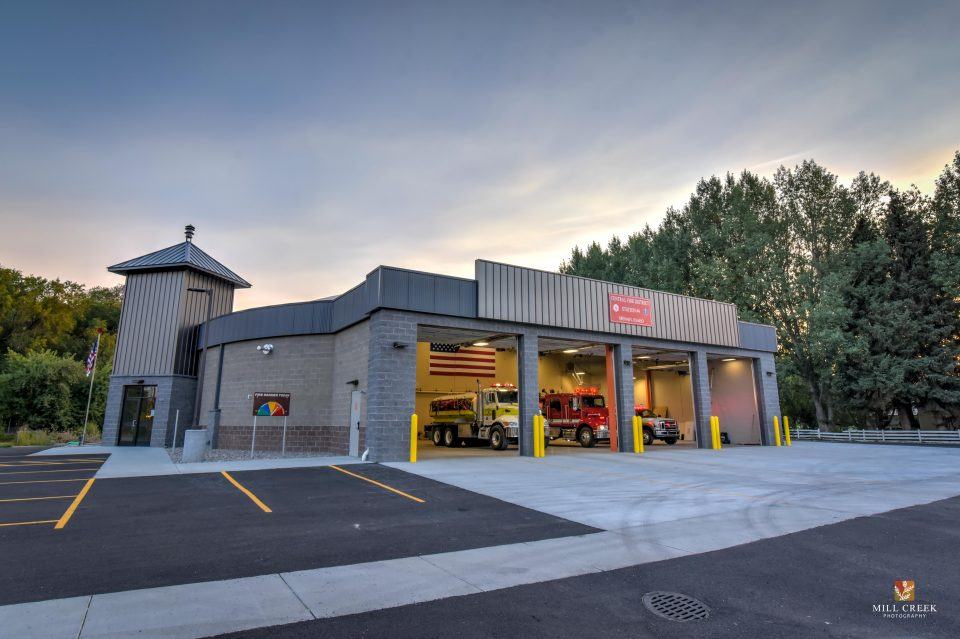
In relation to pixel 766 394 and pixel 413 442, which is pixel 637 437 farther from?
pixel 766 394

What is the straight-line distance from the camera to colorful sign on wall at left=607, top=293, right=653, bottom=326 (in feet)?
67.1

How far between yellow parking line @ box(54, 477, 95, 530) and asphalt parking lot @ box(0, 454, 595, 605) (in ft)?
0.25

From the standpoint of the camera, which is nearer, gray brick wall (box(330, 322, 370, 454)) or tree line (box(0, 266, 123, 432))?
gray brick wall (box(330, 322, 370, 454))

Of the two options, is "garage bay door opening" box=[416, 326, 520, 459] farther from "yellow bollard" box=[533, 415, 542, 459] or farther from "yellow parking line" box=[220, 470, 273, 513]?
"yellow parking line" box=[220, 470, 273, 513]

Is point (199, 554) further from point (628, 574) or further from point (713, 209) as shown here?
point (713, 209)

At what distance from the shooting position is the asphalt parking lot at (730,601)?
11.2 feet

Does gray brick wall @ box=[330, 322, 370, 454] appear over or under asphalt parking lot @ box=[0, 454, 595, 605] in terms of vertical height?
over

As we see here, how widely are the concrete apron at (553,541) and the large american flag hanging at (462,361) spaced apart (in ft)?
48.7

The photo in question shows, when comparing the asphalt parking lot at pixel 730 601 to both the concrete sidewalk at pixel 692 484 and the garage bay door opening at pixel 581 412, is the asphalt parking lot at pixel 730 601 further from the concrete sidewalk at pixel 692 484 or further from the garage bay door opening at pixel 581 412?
the garage bay door opening at pixel 581 412

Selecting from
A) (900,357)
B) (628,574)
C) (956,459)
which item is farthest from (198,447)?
(900,357)

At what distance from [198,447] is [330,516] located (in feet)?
31.9

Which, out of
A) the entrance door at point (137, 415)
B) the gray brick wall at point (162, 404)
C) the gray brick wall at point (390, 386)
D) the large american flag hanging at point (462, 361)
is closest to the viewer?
the gray brick wall at point (390, 386)

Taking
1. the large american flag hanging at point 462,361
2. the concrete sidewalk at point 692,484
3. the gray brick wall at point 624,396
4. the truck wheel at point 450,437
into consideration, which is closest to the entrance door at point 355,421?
the concrete sidewalk at point 692,484

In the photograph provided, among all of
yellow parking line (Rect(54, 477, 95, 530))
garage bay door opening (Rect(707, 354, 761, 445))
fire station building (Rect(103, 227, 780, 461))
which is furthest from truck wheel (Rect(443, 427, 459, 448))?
yellow parking line (Rect(54, 477, 95, 530))
